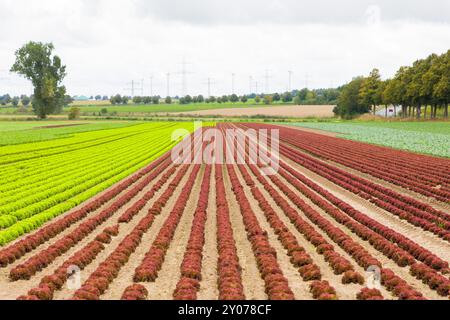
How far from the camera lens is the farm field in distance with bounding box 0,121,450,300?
41.5ft

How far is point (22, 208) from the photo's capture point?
21.7m

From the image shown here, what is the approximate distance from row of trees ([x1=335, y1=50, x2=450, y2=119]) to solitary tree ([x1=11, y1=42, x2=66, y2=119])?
232ft

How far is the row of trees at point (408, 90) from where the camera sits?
103 metres

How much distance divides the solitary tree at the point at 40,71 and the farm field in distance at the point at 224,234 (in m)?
104

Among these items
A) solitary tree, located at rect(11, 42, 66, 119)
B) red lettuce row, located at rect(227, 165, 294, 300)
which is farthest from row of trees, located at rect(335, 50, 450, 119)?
red lettuce row, located at rect(227, 165, 294, 300)

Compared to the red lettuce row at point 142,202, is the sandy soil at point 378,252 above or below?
below

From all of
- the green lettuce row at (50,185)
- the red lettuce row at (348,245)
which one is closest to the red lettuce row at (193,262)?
the red lettuce row at (348,245)

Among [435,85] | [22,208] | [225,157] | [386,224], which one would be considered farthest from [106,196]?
[435,85]

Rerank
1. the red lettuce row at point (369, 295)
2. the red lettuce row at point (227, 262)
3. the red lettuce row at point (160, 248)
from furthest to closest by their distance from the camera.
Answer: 1. the red lettuce row at point (160, 248)
2. the red lettuce row at point (227, 262)
3. the red lettuce row at point (369, 295)

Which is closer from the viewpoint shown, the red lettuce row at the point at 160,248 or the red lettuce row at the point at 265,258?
the red lettuce row at the point at 265,258

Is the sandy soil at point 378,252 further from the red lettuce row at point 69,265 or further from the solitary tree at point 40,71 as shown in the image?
the solitary tree at point 40,71

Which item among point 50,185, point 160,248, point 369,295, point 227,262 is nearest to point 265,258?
point 227,262

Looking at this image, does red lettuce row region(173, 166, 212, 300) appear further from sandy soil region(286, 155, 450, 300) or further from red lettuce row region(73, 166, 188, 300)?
sandy soil region(286, 155, 450, 300)
